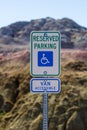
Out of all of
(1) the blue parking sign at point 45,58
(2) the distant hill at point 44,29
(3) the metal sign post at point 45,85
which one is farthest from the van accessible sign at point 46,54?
(2) the distant hill at point 44,29

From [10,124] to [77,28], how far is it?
128ft

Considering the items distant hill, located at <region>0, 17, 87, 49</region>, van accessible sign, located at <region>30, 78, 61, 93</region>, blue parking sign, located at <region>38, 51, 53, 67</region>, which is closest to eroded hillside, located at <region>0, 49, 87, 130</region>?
distant hill, located at <region>0, 17, 87, 49</region>

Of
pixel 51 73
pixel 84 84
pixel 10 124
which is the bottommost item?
pixel 10 124

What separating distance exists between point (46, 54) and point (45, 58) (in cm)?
6

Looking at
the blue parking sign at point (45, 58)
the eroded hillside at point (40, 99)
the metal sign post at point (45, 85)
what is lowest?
the eroded hillside at point (40, 99)

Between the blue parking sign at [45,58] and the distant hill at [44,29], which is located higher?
the blue parking sign at [45,58]

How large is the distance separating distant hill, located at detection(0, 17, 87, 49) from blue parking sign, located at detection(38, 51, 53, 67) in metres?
47.6

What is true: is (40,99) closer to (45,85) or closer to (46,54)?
(45,85)

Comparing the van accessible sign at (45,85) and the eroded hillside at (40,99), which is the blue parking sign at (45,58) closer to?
the van accessible sign at (45,85)

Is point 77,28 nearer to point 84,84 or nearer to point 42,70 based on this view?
point 84,84

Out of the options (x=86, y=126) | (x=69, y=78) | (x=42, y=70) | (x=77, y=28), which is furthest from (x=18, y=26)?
(x=42, y=70)

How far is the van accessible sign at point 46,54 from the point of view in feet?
18.2

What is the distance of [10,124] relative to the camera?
1129 inches

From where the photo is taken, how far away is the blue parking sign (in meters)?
5.63
